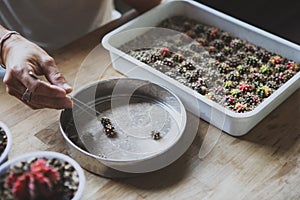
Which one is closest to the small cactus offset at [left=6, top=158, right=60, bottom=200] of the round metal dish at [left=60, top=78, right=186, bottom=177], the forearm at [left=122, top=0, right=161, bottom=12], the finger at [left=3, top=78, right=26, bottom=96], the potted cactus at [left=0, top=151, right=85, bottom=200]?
the potted cactus at [left=0, top=151, right=85, bottom=200]

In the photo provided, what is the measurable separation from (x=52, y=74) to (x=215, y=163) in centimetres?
33

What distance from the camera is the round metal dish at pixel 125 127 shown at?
82 cm

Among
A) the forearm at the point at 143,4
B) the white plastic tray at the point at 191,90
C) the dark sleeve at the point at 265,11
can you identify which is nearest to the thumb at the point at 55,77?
the white plastic tray at the point at 191,90

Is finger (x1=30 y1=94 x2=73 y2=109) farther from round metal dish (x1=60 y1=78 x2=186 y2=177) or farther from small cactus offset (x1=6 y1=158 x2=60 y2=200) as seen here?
small cactus offset (x1=6 y1=158 x2=60 y2=200)

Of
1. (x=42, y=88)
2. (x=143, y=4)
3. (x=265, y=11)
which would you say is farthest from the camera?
(x=265, y=11)

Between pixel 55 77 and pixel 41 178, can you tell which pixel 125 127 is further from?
pixel 41 178

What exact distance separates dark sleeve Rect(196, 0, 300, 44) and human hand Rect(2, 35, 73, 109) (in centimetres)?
58

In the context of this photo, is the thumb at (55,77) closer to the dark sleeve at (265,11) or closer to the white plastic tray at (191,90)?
the white plastic tray at (191,90)

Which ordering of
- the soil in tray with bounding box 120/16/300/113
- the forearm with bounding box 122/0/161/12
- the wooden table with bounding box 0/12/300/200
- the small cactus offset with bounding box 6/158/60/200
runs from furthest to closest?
the forearm with bounding box 122/0/161/12 → the soil in tray with bounding box 120/16/300/113 → the wooden table with bounding box 0/12/300/200 → the small cactus offset with bounding box 6/158/60/200

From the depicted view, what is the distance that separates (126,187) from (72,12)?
552mm

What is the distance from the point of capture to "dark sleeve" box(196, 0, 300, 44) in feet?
4.25

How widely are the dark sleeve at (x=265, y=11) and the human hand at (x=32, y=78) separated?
1.91 ft

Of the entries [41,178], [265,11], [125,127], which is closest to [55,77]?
[125,127]

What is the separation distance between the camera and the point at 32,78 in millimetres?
844
